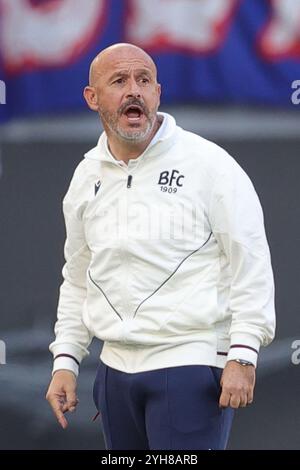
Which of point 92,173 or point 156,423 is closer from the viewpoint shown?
point 156,423

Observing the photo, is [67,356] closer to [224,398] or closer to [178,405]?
[178,405]

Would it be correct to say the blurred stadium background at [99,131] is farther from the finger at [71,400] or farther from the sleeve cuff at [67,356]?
the finger at [71,400]

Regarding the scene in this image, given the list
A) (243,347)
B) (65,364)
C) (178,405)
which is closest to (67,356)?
(65,364)

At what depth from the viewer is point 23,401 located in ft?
14.5

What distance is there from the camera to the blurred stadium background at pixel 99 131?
4.14 m

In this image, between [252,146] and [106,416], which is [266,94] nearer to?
[252,146]

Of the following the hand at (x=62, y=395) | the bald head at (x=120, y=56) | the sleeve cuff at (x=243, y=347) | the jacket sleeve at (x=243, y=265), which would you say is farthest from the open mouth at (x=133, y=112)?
the hand at (x=62, y=395)

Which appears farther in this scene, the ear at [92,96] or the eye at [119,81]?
the ear at [92,96]

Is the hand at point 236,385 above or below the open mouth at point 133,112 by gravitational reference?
below

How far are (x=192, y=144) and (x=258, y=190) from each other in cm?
126

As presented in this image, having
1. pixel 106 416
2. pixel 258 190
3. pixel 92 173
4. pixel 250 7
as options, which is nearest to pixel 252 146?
pixel 258 190

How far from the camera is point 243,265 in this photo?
2928 millimetres

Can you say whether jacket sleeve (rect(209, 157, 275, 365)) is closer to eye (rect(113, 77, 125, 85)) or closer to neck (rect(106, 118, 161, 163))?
neck (rect(106, 118, 161, 163))

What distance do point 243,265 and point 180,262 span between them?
0.58 ft
